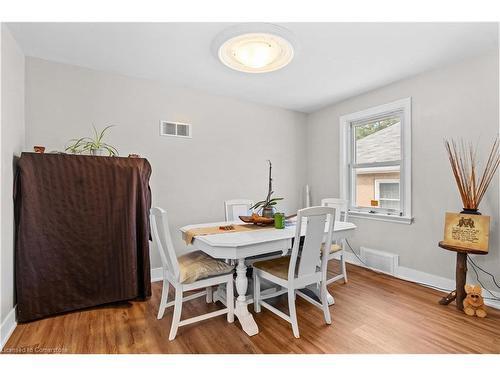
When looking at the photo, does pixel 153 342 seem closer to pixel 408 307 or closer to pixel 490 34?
pixel 408 307

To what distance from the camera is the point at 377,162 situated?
3410mm

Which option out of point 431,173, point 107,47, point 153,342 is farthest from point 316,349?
point 107,47

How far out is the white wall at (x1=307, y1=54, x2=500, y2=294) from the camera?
239 centimetres

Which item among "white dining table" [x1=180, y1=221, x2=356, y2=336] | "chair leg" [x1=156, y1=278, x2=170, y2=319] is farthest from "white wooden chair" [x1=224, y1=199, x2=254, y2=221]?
"chair leg" [x1=156, y1=278, x2=170, y2=319]

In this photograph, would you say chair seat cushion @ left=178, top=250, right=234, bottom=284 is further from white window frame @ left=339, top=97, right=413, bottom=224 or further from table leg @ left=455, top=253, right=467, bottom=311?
white window frame @ left=339, top=97, right=413, bottom=224

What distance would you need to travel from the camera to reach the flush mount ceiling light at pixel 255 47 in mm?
1907

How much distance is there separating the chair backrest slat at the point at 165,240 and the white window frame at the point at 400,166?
264 cm

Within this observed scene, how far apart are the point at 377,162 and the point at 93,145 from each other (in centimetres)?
336

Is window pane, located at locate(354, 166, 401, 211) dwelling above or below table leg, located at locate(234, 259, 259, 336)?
above

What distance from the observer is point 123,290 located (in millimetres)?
2369

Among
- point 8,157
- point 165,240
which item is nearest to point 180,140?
point 8,157

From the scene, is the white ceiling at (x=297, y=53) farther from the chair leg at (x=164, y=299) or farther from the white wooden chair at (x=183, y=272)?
the chair leg at (x=164, y=299)

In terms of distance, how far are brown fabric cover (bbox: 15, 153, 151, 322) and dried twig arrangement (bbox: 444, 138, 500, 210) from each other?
9.80 ft
